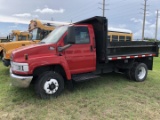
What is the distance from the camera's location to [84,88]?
6512 mm

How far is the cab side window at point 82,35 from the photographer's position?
5.96m

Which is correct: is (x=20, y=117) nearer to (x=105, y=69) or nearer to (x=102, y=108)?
(x=102, y=108)

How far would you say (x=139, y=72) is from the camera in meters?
7.80

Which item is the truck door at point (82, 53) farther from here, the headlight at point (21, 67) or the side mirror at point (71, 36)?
the headlight at point (21, 67)

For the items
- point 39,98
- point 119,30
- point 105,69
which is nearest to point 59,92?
point 39,98

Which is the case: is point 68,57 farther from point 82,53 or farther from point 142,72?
point 142,72

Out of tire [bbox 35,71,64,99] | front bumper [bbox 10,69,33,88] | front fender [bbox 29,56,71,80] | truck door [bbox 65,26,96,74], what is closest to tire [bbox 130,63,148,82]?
truck door [bbox 65,26,96,74]

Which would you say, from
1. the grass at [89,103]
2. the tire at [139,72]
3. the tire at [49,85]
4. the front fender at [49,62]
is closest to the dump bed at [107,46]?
the tire at [139,72]

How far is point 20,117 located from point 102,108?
1925 mm

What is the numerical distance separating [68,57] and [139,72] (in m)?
3.41

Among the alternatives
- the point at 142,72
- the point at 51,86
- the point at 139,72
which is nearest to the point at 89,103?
the point at 51,86

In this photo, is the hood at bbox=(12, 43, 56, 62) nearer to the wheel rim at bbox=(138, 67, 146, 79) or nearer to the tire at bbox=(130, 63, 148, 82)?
the tire at bbox=(130, 63, 148, 82)

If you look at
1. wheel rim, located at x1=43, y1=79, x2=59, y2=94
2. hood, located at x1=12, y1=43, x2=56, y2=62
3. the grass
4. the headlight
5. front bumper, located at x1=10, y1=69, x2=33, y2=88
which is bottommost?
the grass

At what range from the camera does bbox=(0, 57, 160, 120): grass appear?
14.7 ft
